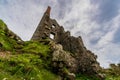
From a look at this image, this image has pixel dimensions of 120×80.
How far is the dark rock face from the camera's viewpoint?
3504cm

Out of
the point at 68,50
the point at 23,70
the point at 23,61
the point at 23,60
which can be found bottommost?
the point at 23,70

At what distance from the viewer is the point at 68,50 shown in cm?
6241

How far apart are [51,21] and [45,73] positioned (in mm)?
43510

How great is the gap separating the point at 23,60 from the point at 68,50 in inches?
1224

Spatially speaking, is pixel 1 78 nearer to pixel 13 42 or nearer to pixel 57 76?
pixel 57 76

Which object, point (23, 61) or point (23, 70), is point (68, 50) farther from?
point (23, 70)

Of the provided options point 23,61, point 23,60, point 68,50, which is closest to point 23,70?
point 23,61

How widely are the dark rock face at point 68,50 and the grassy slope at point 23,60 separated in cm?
205

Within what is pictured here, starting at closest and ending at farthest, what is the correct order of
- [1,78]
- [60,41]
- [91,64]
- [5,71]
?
[1,78], [5,71], [91,64], [60,41]

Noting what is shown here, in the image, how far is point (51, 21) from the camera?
73.6m

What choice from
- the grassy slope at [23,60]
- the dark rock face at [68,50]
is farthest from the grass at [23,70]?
the dark rock face at [68,50]

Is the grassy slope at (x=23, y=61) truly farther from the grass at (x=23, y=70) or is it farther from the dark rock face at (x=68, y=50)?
the dark rock face at (x=68, y=50)

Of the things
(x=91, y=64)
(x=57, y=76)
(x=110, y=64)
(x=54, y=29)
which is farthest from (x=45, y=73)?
(x=54, y=29)

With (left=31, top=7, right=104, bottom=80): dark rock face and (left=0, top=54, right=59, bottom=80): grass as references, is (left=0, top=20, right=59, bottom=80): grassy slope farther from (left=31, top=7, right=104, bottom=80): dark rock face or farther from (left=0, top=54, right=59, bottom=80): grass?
(left=31, top=7, right=104, bottom=80): dark rock face
